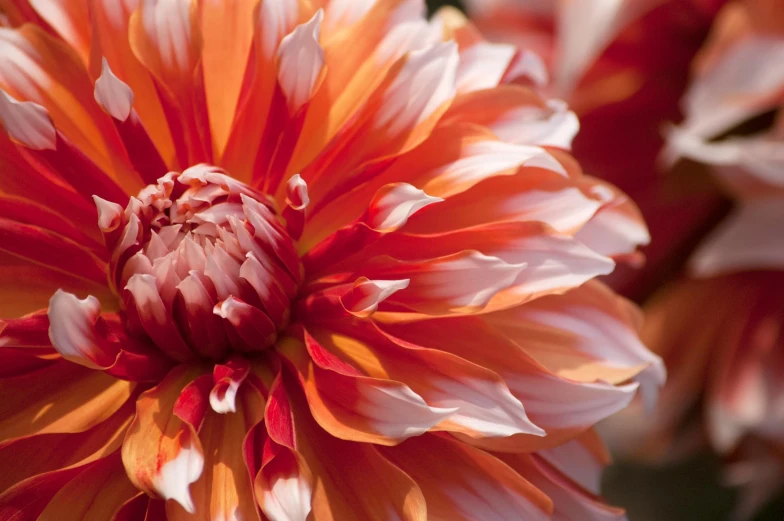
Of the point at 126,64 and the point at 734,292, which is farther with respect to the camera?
the point at 734,292

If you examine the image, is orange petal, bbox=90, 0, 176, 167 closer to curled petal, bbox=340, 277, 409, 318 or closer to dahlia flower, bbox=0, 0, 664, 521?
dahlia flower, bbox=0, 0, 664, 521

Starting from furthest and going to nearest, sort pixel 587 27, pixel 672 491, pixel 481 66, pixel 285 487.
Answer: pixel 672 491, pixel 587 27, pixel 481 66, pixel 285 487

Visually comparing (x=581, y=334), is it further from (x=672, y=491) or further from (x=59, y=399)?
(x=672, y=491)

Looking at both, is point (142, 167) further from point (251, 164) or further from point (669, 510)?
point (669, 510)

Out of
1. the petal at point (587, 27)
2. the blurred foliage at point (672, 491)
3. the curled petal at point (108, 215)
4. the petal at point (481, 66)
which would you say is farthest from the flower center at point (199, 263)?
the blurred foliage at point (672, 491)

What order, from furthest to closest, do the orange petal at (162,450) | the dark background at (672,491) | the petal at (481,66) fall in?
the dark background at (672,491)
the petal at (481,66)
the orange petal at (162,450)

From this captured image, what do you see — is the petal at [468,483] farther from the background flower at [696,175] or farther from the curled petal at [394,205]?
the background flower at [696,175]

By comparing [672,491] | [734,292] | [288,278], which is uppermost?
[288,278]

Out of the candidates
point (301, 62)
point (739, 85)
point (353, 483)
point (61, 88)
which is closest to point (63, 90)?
point (61, 88)
